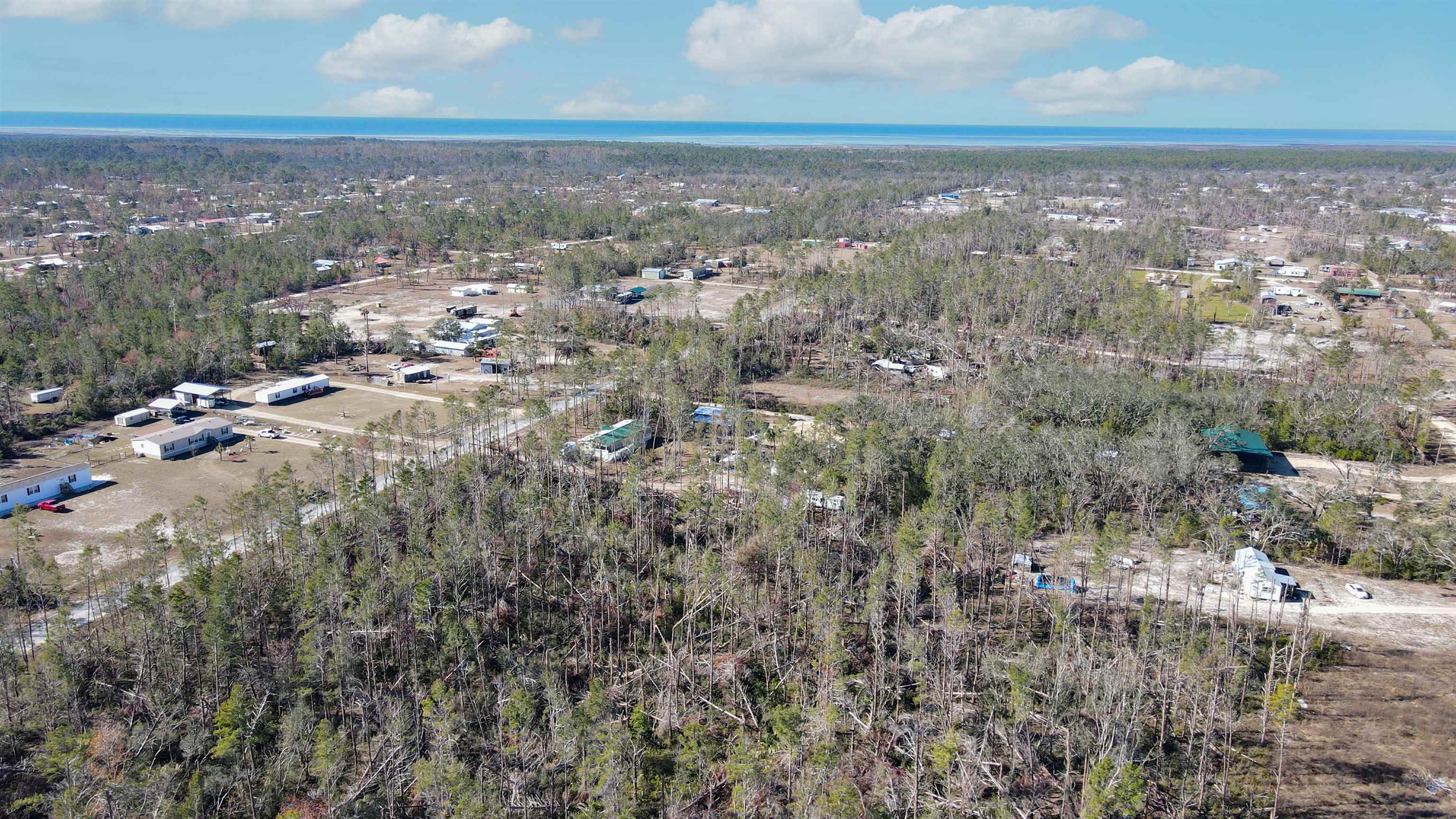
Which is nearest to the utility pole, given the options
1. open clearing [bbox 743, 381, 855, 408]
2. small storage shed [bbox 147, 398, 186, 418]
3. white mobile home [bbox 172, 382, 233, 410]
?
white mobile home [bbox 172, 382, 233, 410]

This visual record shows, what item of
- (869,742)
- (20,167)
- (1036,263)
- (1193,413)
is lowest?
(869,742)

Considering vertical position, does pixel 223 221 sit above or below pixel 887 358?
above

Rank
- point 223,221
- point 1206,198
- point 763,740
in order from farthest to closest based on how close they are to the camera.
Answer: point 1206,198
point 223,221
point 763,740

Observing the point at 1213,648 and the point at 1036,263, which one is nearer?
the point at 1213,648

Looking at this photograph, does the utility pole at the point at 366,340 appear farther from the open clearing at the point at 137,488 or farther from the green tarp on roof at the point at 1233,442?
the green tarp on roof at the point at 1233,442

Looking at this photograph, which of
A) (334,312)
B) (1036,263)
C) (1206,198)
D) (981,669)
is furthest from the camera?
(1206,198)

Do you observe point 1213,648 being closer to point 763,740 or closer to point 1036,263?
point 763,740

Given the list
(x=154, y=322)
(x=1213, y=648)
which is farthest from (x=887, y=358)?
(x=154, y=322)
